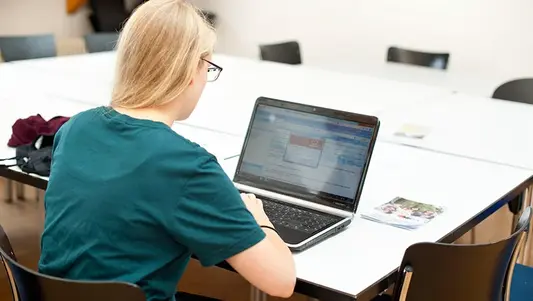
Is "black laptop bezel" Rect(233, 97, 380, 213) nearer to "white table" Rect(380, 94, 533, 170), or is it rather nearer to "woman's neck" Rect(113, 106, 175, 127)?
"woman's neck" Rect(113, 106, 175, 127)

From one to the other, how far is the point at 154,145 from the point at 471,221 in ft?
2.96

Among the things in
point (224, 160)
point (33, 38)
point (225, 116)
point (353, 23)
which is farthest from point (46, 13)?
point (224, 160)

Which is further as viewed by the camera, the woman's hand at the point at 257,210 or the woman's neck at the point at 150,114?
the woman's hand at the point at 257,210

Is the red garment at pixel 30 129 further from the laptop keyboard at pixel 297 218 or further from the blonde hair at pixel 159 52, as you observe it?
the blonde hair at pixel 159 52

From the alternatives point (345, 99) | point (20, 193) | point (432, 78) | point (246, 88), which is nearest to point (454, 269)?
point (345, 99)

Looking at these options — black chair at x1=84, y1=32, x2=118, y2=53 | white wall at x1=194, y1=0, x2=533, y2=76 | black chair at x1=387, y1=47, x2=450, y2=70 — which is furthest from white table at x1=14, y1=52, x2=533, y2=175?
white wall at x1=194, y1=0, x2=533, y2=76

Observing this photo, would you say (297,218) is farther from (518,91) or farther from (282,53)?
(282,53)

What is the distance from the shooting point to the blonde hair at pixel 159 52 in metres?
1.34

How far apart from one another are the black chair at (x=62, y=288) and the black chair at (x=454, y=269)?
541mm

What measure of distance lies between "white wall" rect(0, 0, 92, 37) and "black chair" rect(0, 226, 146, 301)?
4631 mm

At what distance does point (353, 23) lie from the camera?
5559 millimetres

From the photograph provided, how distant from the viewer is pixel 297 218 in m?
1.72

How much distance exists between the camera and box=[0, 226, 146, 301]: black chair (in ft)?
4.01

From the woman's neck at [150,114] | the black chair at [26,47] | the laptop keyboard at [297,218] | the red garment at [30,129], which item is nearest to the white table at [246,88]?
the black chair at [26,47]
